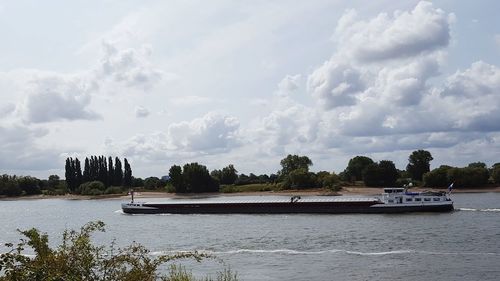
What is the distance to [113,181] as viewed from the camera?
19175cm

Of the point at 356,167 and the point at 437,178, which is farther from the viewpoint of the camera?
the point at 356,167

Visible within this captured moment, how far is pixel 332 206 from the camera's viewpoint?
92.6 metres

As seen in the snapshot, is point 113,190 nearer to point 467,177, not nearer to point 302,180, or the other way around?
point 302,180

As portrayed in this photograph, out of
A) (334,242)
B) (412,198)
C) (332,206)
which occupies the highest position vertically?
(412,198)

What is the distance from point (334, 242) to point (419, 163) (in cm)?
12377

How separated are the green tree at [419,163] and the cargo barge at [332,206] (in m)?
74.8

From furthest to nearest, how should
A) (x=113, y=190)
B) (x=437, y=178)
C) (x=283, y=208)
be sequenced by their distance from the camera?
(x=113, y=190) → (x=437, y=178) → (x=283, y=208)

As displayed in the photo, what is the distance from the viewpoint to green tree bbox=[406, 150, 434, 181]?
169375 millimetres

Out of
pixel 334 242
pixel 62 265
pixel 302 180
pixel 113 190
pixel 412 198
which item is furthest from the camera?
pixel 113 190

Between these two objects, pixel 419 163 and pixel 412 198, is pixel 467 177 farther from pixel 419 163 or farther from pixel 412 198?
pixel 412 198

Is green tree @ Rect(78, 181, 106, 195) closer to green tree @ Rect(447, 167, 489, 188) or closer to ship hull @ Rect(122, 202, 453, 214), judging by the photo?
ship hull @ Rect(122, 202, 453, 214)

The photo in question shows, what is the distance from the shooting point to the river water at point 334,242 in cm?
3753

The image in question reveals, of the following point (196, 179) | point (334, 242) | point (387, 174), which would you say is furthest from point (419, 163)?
point (334, 242)

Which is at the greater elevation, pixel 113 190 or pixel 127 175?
pixel 127 175
